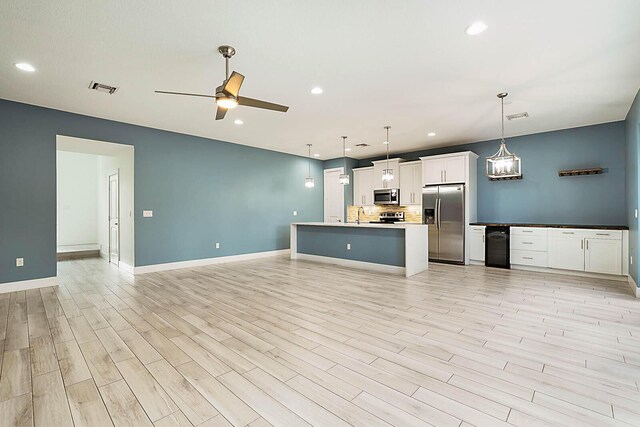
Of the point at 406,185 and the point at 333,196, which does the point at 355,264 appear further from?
the point at 333,196

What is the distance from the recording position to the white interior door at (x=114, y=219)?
6.70m

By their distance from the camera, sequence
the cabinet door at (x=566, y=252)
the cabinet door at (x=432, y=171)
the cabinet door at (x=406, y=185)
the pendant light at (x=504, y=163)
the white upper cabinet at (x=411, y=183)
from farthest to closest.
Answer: the cabinet door at (x=406, y=185) → the white upper cabinet at (x=411, y=183) → the cabinet door at (x=432, y=171) → the cabinet door at (x=566, y=252) → the pendant light at (x=504, y=163)

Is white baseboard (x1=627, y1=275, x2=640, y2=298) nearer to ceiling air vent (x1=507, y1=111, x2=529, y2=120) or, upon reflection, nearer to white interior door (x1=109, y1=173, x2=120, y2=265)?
ceiling air vent (x1=507, y1=111, x2=529, y2=120)

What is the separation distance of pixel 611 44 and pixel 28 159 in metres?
7.51

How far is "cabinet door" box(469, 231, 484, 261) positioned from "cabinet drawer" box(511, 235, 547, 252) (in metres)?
0.57

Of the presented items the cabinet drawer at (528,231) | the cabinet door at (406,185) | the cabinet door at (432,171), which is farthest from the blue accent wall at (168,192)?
the cabinet drawer at (528,231)

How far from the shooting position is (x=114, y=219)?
7105 millimetres

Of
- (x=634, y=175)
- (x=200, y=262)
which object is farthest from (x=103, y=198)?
(x=634, y=175)

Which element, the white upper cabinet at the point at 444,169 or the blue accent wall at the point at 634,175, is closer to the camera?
the blue accent wall at the point at 634,175

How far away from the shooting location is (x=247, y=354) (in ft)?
8.28

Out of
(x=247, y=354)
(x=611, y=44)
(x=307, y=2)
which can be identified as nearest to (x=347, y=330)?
(x=247, y=354)

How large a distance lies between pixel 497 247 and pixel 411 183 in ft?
8.63

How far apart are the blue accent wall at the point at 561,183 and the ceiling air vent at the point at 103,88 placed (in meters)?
7.14

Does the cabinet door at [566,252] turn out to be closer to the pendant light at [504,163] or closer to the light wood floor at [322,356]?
the light wood floor at [322,356]
